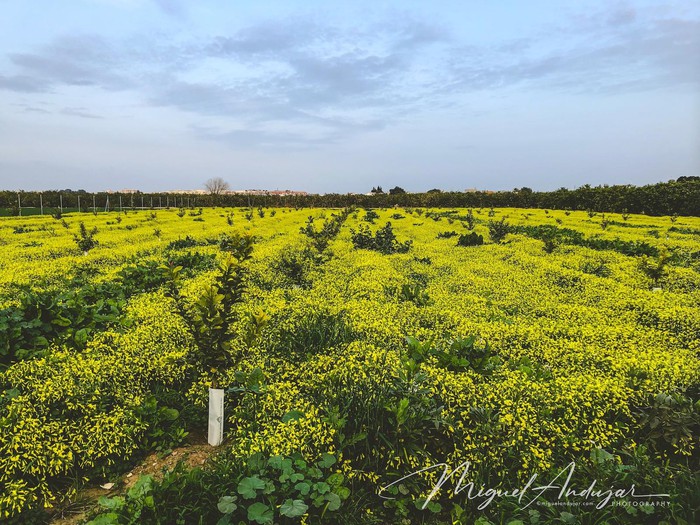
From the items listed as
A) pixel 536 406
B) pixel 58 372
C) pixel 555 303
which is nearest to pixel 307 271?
pixel 555 303

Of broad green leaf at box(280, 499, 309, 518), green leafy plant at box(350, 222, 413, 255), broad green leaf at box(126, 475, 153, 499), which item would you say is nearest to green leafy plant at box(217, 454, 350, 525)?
broad green leaf at box(280, 499, 309, 518)

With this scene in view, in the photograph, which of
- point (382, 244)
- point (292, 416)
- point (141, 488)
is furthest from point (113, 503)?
point (382, 244)

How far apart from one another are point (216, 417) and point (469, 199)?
61165mm

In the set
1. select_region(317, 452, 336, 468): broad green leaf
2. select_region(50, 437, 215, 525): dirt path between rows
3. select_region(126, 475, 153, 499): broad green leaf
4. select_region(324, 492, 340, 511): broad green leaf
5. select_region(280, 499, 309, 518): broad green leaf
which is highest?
select_region(317, 452, 336, 468): broad green leaf

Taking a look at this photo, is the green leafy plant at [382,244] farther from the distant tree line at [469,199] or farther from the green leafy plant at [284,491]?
the distant tree line at [469,199]

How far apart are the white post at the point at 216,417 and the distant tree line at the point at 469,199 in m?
39.9

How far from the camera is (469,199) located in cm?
6156

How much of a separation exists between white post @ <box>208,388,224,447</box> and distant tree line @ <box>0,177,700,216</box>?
131 ft

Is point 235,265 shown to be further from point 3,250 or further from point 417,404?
point 3,250

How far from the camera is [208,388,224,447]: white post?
4652 millimetres

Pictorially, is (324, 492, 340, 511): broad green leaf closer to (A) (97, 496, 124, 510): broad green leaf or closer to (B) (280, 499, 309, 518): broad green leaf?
(B) (280, 499, 309, 518): broad green leaf

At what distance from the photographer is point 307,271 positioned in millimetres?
11883

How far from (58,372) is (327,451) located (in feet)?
11.4

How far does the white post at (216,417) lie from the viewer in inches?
183
